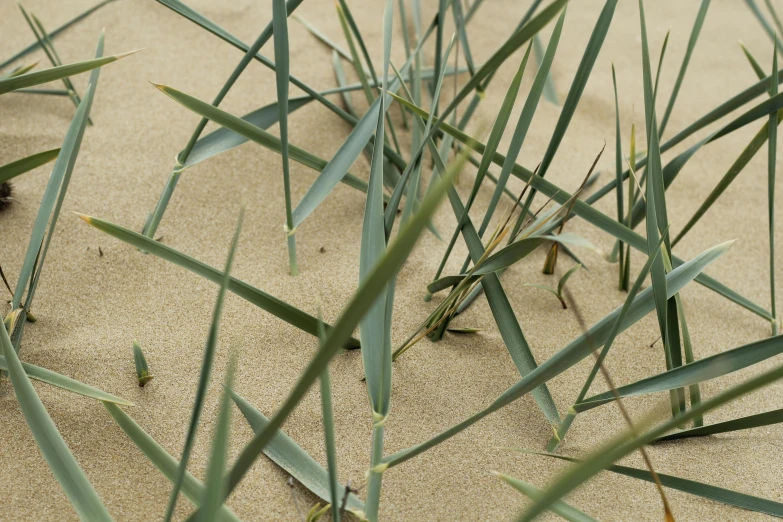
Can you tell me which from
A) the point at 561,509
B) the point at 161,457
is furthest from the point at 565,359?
the point at 161,457

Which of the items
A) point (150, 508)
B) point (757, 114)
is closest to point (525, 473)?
point (150, 508)

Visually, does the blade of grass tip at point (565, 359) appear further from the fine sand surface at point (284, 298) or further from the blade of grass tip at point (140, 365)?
the blade of grass tip at point (140, 365)

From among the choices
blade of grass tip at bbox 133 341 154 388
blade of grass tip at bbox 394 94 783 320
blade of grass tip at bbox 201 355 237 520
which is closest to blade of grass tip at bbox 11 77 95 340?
blade of grass tip at bbox 133 341 154 388

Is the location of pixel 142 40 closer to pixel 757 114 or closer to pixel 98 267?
pixel 98 267

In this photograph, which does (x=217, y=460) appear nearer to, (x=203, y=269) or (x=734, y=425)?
(x=203, y=269)

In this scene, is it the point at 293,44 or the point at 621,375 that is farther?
the point at 293,44

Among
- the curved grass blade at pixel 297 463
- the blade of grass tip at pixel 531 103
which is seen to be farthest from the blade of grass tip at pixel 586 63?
the curved grass blade at pixel 297 463
